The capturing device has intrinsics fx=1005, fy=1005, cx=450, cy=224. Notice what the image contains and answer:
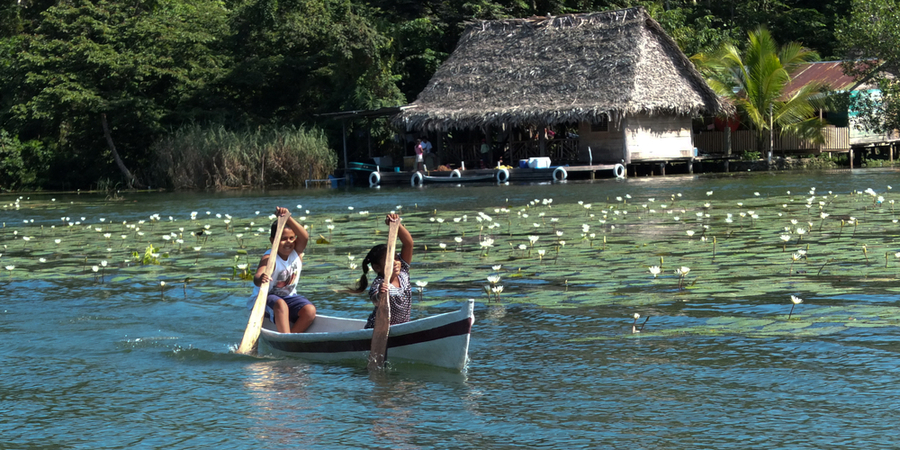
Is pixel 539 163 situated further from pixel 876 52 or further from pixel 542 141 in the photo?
pixel 876 52

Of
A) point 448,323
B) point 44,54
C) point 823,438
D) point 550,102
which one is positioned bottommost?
point 823,438

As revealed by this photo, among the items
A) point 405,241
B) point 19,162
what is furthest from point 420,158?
point 405,241

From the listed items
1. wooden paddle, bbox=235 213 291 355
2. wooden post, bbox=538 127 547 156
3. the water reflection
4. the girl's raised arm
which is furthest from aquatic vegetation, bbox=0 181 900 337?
wooden post, bbox=538 127 547 156

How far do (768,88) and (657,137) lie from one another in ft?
12.5

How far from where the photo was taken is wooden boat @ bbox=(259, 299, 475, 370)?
622 centimetres

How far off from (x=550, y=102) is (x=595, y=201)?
12.2m

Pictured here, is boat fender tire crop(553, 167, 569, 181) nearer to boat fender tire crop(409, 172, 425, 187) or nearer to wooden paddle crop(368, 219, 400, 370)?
boat fender tire crop(409, 172, 425, 187)

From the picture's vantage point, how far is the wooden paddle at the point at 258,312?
7.39 m

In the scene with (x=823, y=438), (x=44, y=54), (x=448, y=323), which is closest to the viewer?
(x=823, y=438)

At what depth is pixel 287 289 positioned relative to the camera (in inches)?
309

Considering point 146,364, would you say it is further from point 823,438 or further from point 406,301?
point 823,438

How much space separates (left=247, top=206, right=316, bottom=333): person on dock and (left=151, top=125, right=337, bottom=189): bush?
28.0 metres

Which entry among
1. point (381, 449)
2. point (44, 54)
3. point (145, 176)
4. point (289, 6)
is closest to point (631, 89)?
point (289, 6)

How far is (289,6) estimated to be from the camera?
38281 mm
